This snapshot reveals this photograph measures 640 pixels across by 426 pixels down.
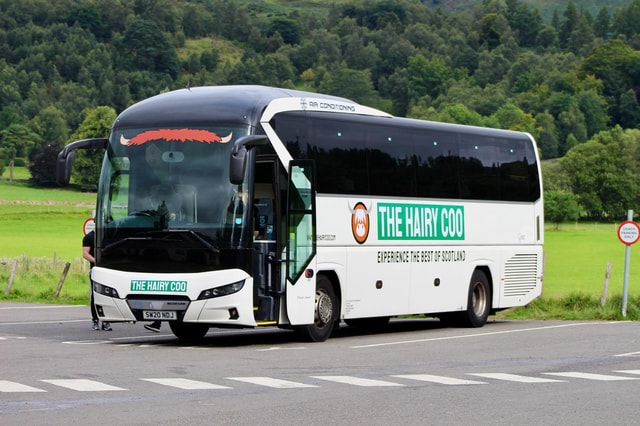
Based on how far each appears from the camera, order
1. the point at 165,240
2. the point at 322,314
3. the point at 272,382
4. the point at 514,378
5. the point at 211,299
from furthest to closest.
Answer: the point at 322,314, the point at 165,240, the point at 211,299, the point at 514,378, the point at 272,382

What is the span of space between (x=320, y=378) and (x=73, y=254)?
185 ft

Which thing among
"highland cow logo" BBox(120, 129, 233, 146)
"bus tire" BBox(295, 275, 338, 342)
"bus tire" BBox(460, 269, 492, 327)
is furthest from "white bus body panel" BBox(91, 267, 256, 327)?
"bus tire" BBox(460, 269, 492, 327)

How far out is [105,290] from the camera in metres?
19.9

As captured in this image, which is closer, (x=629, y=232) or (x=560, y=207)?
(x=629, y=232)

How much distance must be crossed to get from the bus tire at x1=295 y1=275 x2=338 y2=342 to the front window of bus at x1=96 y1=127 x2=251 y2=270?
77.4 inches

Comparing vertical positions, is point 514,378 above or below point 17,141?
below

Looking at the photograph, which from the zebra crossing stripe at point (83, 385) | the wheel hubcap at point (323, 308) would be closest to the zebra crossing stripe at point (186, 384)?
the zebra crossing stripe at point (83, 385)

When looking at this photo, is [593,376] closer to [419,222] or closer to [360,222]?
[360,222]

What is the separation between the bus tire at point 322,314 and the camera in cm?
2069

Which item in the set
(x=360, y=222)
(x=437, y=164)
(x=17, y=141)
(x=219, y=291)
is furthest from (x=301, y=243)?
(x=17, y=141)

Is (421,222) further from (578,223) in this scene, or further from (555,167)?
(555,167)

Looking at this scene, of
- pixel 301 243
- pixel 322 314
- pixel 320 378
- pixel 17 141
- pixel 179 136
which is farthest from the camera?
pixel 17 141

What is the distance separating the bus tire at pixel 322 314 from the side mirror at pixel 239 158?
258 cm

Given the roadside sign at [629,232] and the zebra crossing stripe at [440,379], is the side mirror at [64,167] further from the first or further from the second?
the roadside sign at [629,232]
